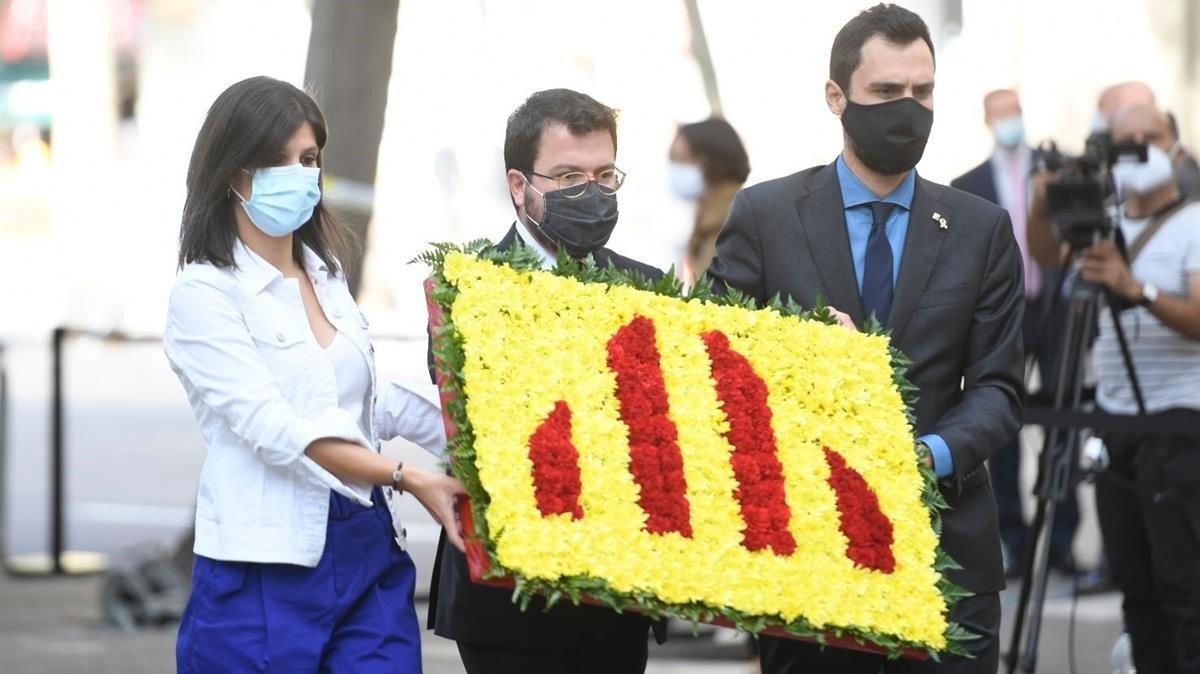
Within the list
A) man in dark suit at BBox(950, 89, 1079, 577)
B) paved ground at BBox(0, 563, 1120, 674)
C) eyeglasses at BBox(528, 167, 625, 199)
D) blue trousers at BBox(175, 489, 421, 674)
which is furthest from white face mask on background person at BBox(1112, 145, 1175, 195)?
blue trousers at BBox(175, 489, 421, 674)

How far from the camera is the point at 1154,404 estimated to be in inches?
273

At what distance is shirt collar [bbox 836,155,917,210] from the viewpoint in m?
4.49

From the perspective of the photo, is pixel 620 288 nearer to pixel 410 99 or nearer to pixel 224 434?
pixel 224 434

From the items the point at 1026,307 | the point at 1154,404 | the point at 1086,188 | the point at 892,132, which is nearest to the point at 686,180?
the point at 1086,188

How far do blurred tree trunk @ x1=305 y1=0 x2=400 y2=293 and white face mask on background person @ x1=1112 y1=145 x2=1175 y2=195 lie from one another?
3.71 m

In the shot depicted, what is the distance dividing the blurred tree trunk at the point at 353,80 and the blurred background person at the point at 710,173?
2.33 m

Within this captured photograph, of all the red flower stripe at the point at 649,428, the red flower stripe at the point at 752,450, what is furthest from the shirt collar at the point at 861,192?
the red flower stripe at the point at 649,428

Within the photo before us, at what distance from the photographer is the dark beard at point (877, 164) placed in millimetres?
4410

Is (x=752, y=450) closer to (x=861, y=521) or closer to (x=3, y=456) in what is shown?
(x=861, y=521)

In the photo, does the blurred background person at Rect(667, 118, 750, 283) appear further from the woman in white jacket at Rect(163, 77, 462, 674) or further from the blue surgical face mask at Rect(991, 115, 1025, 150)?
the woman in white jacket at Rect(163, 77, 462, 674)

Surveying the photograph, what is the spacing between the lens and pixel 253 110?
413 centimetres

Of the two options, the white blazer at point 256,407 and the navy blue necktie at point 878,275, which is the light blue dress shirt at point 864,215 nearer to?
the navy blue necktie at point 878,275

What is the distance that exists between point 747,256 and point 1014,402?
27.6 inches

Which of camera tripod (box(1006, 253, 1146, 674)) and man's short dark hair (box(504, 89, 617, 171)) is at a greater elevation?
man's short dark hair (box(504, 89, 617, 171))
